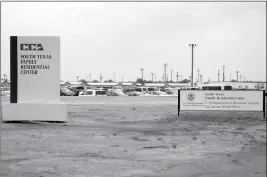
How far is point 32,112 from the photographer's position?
52.9 ft

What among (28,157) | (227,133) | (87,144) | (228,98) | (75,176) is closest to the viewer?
(75,176)

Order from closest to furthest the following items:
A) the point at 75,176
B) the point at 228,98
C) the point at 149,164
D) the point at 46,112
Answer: the point at 75,176
the point at 149,164
the point at 46,112
the point at 228,98

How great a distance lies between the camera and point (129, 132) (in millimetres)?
13727

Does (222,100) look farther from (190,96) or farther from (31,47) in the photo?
(31,47)

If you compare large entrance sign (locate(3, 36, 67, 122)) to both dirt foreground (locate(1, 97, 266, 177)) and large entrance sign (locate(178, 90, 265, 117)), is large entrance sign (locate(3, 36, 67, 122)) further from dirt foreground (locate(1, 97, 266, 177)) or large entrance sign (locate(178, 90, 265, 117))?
large entrance sign (locate(178, 90, 265, 117))

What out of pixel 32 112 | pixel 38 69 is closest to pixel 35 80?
pixel 38 69

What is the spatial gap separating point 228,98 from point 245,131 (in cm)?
654

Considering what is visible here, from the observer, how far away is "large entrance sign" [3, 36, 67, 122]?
52.9ft

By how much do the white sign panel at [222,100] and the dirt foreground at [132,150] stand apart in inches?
194

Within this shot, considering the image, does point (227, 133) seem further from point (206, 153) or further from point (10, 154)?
point (10, 154)

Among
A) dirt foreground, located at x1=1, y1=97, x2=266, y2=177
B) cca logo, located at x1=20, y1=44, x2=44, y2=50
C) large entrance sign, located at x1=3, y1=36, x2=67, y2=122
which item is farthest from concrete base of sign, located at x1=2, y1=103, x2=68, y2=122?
cca logo, located at x1=20, y1=44, x2=44, y2=50

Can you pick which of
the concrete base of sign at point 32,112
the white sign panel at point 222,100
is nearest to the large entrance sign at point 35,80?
the concrete base of sign at point 32,112

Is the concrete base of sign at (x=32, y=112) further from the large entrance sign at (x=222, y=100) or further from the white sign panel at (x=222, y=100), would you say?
the white sign panel at (x=222, y=100)

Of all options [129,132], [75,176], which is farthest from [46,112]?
[75,176]
